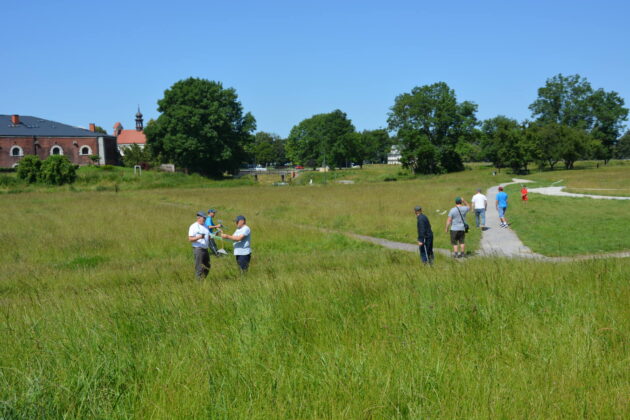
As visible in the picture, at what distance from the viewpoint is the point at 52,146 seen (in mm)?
85062

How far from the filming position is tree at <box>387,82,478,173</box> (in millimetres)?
87438

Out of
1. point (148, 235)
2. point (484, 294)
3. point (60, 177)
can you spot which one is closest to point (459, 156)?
point (60, 177)

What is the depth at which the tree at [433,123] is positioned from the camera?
87438mm

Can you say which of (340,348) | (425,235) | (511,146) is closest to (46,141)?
(511,146)

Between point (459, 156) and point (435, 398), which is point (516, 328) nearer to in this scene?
point (435, 398)

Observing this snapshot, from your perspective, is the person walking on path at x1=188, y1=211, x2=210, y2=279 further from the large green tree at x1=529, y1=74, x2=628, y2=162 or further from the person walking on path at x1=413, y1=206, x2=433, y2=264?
the large green tree at x1=529, y1=74, x2=628, y2=162

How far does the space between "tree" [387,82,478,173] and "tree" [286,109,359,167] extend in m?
29.3

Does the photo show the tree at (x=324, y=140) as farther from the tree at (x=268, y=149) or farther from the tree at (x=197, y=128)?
the tree at (x=197, y=128)

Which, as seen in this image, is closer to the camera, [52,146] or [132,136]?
[52,146]

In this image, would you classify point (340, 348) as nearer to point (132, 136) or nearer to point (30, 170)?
point (30, 170)

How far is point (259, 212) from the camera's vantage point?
30859 millimetres

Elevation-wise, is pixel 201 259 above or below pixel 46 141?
below

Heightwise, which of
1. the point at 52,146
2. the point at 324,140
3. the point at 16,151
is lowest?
the point at 16,151

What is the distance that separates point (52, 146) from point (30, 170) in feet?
82.9
